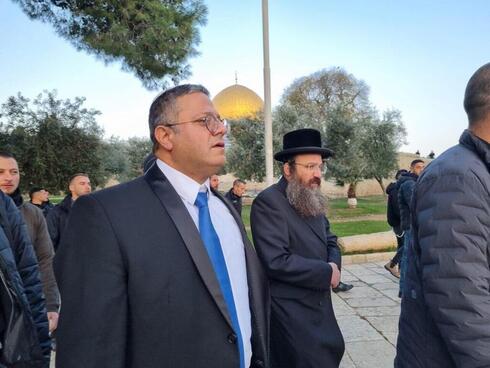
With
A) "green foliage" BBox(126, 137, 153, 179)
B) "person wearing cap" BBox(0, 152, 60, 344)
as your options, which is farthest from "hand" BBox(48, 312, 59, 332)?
"green foliage" BBox(126, 137, 153, 179)

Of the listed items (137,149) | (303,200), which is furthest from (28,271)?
(137,149)

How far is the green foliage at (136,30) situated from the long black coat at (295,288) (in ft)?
19.2

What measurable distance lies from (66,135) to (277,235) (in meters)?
18.7

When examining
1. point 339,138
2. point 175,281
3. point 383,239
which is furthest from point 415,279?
point 339,138

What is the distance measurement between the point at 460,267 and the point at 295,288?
1344 mm

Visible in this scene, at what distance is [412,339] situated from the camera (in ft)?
5.52

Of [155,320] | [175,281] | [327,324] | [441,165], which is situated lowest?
[327,324]

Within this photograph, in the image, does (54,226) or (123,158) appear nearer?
(54,226)

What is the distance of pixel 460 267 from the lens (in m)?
1.37

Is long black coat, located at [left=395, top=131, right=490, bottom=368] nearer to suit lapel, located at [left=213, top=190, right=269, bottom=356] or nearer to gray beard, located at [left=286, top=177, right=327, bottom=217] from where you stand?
suit lapel, located at [left=213, top=190, right=269, bottom=356]

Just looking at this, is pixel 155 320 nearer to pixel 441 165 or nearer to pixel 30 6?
pixel 441 165

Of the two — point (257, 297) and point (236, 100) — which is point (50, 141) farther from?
point (236, 100)

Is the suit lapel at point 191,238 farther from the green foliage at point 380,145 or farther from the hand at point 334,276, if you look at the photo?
the green foliage at point 380,145

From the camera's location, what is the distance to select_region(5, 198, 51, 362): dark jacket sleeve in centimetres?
244
